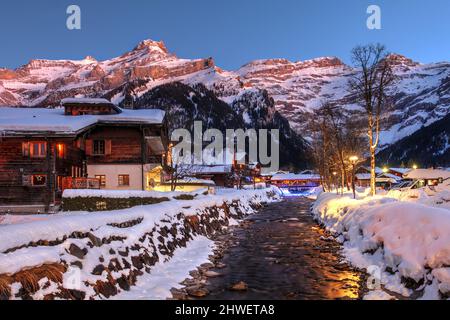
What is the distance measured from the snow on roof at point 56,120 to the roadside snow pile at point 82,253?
23.9m

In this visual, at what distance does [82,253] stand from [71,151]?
111 ft

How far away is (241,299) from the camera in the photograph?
1164 centimetres

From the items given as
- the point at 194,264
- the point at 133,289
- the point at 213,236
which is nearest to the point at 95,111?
the point at 213,236

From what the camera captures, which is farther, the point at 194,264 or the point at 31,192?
the point at 31,192

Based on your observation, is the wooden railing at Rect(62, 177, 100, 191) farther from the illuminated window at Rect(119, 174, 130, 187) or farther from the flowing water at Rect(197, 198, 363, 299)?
the flowing water at Rect(197, 198, 363, 299)

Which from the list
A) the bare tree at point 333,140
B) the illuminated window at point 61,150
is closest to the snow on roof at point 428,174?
the bare tree at point 333,140

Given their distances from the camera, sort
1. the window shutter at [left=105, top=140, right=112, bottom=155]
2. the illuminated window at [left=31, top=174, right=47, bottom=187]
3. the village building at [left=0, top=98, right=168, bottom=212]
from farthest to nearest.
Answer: the window shutter at [left=105, top=140, right=112, bottom=155], the illuminated window at [left=31, top=174, right=47, bottom=187], the village building at [left=0, top=98, right=168, bottom=212]

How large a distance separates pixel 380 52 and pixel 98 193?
90.4ft

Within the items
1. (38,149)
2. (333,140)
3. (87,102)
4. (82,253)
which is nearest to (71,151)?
(38,149)

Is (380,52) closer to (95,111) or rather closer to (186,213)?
(186,213)

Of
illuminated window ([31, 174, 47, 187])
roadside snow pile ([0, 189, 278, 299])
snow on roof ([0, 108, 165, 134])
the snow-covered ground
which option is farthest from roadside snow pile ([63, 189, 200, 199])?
roadside snow pile ([0, 189, 278, 299])

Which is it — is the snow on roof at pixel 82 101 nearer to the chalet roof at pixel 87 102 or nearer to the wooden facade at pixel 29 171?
the chalet roof at pixel 87 102

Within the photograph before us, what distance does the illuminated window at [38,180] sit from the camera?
39344 mm

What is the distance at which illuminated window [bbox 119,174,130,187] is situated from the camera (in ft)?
151
